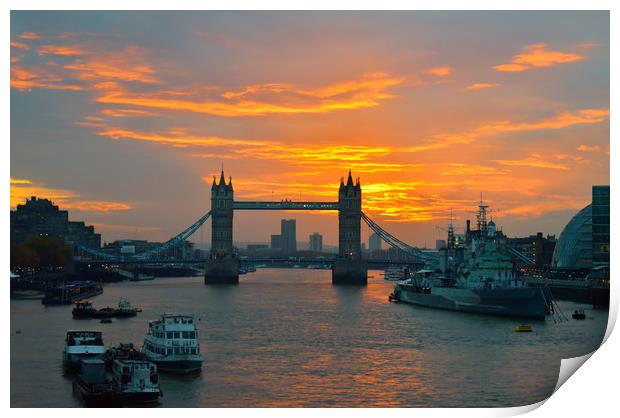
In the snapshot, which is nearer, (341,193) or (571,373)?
(571,373)

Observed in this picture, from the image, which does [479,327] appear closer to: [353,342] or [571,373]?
[353,342]

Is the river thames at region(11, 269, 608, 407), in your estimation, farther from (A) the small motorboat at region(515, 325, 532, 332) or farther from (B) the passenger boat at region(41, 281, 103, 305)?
(B) the passenger boat at region(41, 281, 103, 305)

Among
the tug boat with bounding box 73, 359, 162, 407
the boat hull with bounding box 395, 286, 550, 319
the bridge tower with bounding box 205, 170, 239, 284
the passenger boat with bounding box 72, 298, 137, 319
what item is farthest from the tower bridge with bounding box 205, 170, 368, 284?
the tug boat with bounding box 73, 359, 162, 407

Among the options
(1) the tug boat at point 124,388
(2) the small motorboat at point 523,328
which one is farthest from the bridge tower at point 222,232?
(1) the tug boat at point 124,388

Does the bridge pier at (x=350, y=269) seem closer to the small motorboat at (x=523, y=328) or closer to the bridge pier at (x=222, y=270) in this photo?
the bridge pier at (x=222, y=270)
